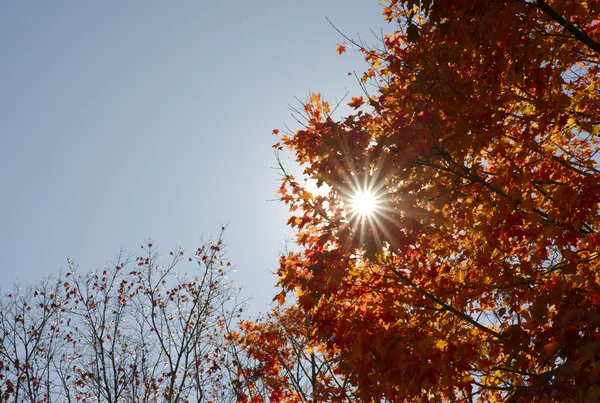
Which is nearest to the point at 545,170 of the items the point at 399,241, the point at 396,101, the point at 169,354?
the point at 396,101

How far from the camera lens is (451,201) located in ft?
17.8

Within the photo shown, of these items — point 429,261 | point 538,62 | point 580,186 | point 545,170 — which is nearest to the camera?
point 580,186

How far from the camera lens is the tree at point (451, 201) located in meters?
4.16

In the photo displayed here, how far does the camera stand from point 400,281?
5.07 metres

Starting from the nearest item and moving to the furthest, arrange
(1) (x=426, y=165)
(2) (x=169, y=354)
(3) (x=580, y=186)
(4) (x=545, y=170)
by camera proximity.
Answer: (3) (x=580, y=186) → (1) (x=426, y=165) → (4) (x=545, y=170) → (2) (x=169, y=354)

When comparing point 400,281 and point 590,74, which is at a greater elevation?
point 590,74

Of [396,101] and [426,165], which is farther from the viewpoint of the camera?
[396,101]

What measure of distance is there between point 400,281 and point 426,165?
141 cm

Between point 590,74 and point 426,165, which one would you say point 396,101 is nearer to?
point 426,165

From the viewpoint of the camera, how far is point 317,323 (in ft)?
16.0

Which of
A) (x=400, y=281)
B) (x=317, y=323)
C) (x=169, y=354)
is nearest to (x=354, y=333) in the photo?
(x=317, y=323)

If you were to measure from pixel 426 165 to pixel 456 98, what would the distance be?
2.62ft

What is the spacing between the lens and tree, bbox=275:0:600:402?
13.7 feet

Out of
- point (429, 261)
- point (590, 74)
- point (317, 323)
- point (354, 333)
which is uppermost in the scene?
point (590, 74)
